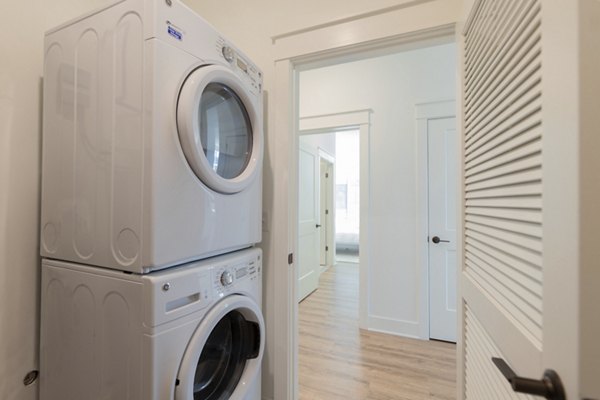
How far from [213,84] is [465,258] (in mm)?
1160

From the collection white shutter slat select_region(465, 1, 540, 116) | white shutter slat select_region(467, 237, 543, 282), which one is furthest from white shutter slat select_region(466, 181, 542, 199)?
white shutter slat select_region(465, 1, 540, 116)

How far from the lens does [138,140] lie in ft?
2.57

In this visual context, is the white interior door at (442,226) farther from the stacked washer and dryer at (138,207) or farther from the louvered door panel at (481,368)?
the stacked washer and dryer at (138,207)

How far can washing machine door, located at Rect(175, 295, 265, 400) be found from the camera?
102 cm

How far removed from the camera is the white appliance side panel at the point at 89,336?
0.77m

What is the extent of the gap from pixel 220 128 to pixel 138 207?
17.6 inches

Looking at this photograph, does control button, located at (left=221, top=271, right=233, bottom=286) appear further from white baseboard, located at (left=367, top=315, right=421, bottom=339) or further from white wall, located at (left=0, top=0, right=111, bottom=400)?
white baseboard, located at (left=367, top=315, right=421, bottom=339)

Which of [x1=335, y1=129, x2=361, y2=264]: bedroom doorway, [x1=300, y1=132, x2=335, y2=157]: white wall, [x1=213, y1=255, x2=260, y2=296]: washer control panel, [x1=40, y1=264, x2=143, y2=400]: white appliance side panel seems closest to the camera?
[x1=40, y1=264, x2=143, y2=400]: white appliance side panel

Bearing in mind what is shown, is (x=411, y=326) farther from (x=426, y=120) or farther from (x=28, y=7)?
(x=28, y=7)

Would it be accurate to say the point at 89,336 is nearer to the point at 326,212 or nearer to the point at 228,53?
the point at 228,53

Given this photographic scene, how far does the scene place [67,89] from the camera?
0.95 m

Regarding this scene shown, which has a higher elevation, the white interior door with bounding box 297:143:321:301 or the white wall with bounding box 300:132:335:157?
the white wall with bounding box 300:132:335:157

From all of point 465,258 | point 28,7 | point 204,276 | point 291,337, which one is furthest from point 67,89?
point 465,258

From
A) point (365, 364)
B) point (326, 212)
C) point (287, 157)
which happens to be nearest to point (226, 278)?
point (287, 157)
